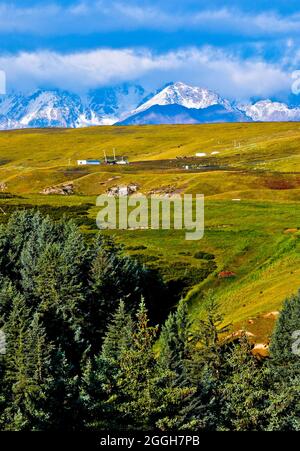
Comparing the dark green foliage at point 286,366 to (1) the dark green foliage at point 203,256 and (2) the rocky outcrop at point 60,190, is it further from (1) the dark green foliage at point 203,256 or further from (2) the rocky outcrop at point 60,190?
(2) the rocky outcrop at point 60,190

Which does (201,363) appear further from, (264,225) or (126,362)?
(264,225)

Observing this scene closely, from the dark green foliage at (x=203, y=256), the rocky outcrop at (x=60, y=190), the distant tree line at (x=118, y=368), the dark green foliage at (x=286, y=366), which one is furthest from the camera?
the rocky outcrop at (x=60, y=190)

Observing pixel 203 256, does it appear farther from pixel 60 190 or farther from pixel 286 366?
pixel 60 190

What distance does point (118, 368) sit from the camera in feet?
149

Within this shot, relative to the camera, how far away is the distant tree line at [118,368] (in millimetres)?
35906

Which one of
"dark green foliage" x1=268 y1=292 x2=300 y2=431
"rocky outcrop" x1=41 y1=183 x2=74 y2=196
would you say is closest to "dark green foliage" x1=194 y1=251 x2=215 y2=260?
"dark green foliage" x1=268 y1=292 x2=300 y2=431

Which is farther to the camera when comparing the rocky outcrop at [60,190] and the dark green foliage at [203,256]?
the rocky outcrop at [60,190]

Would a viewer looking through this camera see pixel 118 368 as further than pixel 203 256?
No

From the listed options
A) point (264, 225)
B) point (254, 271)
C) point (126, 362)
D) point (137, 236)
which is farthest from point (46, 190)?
A: point (126, 362)

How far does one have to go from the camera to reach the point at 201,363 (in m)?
49.7

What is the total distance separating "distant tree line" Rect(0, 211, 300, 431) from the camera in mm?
35906

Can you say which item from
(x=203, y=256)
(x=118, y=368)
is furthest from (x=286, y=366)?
(x=203, y=256)

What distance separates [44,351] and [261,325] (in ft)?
88.4

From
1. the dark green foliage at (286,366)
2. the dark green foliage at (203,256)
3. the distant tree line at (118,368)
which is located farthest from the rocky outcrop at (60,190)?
the dark green foliage at (286,366)
